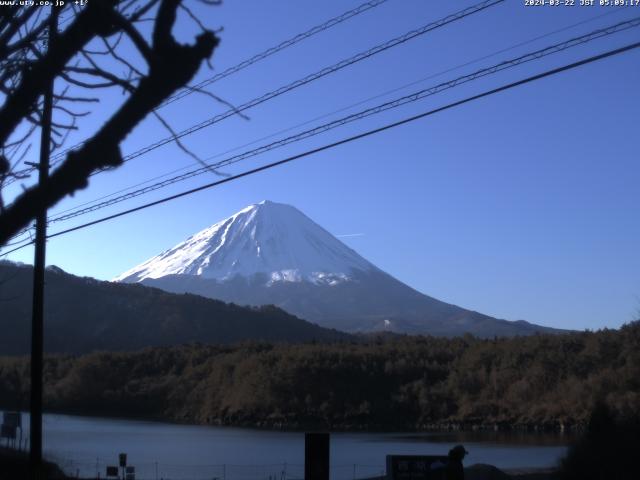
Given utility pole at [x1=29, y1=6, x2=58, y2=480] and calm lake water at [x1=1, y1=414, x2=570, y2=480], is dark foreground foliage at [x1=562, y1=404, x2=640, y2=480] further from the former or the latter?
utility pole at [x1=29, y1=6, x2=58, y2=480]

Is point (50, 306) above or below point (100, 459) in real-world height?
above

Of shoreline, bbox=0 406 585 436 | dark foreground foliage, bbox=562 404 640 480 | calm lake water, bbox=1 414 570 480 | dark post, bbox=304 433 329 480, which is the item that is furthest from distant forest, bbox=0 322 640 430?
dark post, bbox=304 433 329 480

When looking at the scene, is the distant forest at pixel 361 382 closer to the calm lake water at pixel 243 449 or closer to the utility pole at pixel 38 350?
the calm lake water at pixel 243 449

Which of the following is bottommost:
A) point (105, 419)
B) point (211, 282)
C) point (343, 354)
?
point (105, 419)

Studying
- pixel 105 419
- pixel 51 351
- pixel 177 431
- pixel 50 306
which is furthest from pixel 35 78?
pixel 50 306

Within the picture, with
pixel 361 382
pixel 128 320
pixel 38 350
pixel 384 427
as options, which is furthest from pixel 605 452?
pixel 128 320

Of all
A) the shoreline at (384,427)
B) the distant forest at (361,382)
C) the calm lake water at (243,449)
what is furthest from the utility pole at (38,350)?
the shoreline at (384,427)

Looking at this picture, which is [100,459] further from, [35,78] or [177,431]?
[35,78]
